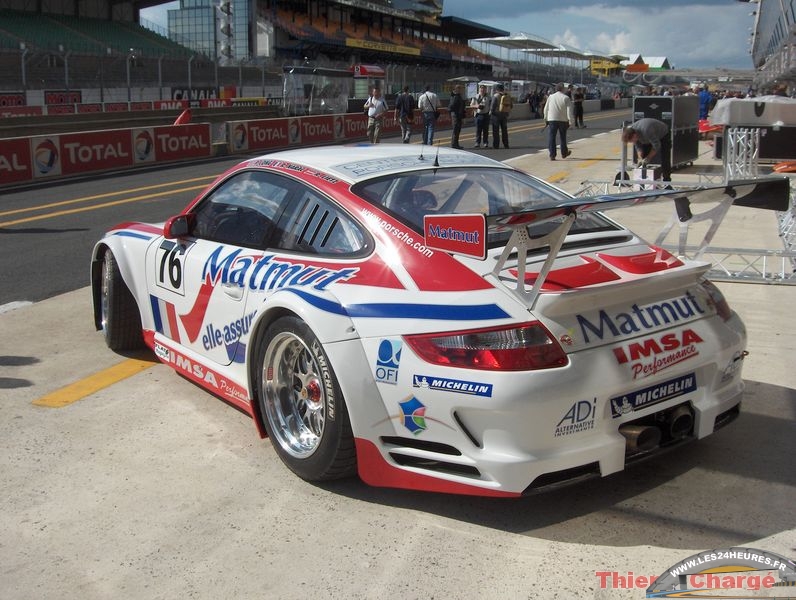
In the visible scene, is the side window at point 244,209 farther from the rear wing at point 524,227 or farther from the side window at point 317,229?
the rear wing at point 524,227

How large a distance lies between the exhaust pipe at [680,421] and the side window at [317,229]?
145 centimetres

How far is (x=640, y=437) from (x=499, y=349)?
0.71 meters

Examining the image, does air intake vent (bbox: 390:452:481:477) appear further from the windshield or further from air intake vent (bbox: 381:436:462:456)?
the windshield

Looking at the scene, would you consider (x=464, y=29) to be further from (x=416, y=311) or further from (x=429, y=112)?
(x=416, y=311)

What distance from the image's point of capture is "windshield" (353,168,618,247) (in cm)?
380

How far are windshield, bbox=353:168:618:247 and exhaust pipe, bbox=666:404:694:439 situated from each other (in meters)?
0.94

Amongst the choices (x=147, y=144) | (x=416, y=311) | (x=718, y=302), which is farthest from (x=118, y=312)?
(x=147, y=144)

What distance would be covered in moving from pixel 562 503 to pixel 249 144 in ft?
74.1

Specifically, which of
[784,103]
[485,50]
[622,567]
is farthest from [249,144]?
[485,50]

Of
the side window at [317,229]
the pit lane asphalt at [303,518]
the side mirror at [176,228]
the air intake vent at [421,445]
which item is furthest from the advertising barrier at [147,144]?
the air intake vent at [421,445]

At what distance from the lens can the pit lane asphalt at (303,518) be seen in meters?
2.96

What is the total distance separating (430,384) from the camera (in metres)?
3.12

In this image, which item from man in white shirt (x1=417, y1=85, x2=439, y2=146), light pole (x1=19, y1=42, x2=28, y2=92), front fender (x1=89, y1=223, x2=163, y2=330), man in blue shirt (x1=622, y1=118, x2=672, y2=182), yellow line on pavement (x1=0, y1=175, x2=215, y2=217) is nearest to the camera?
front fender (x1=89, y1=223, x2=163, y2=330)

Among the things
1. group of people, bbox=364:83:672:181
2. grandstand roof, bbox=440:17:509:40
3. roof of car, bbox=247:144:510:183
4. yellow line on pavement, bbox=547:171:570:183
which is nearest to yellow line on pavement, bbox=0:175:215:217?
group of people, bbox=364:83:672:181
